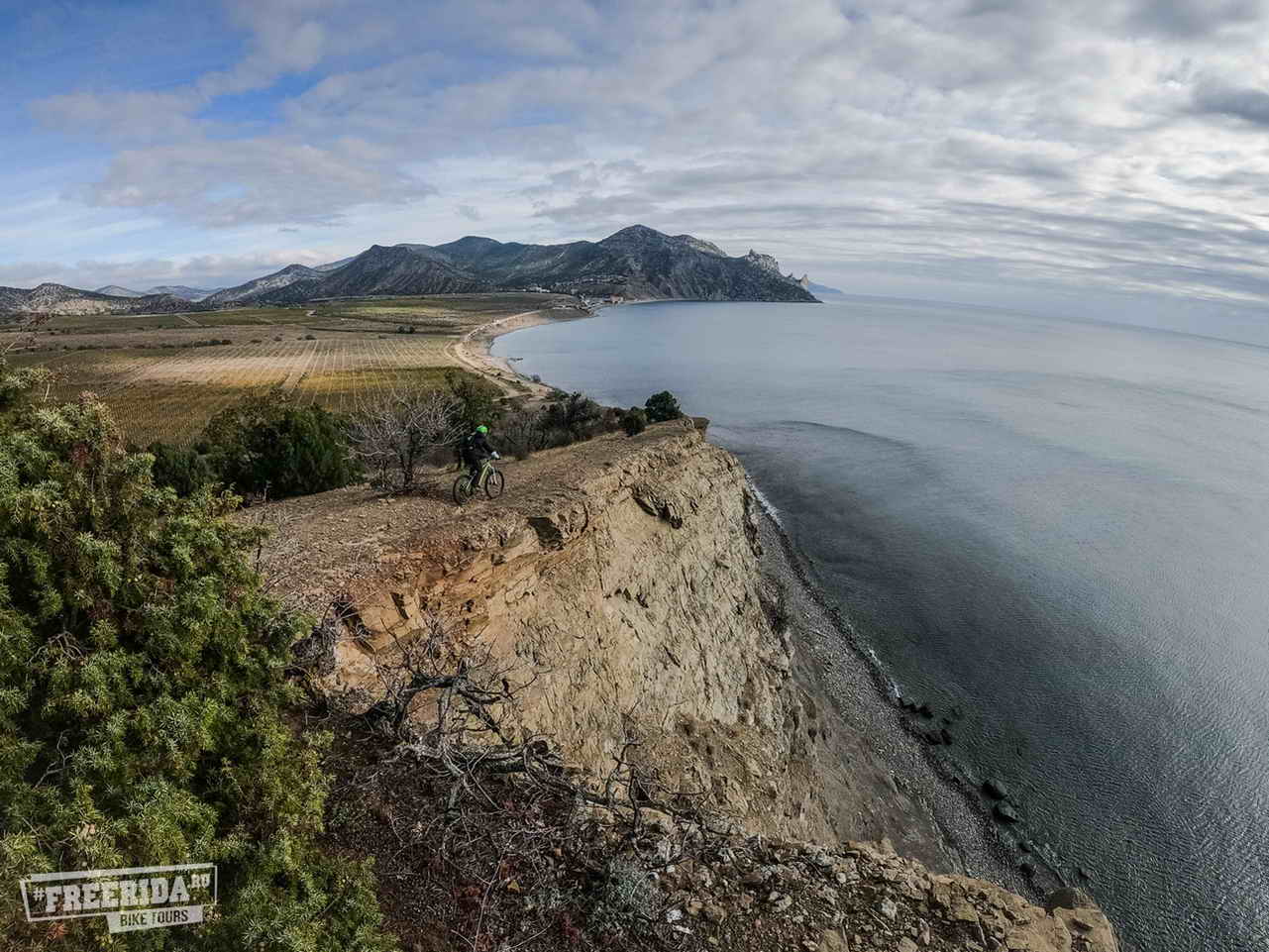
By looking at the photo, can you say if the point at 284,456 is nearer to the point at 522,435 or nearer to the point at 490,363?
the point at 522,435

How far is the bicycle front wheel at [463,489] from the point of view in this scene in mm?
16953

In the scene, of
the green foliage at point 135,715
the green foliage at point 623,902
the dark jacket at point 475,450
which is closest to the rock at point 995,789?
the green foliage at point 623,902

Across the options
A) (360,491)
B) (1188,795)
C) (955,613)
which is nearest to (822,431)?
(955,613)

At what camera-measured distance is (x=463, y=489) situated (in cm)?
1703

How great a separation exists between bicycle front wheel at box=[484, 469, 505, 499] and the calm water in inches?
845

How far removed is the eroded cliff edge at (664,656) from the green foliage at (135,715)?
4.52 m

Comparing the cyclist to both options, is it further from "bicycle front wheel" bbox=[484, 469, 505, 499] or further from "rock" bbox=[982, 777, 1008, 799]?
"rock" bbox=[982, 777, 1008, 799]

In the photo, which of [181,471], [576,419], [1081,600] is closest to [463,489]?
[181,471]

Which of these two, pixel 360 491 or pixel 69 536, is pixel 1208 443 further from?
pixel 69 536

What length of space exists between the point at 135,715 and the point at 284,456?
20.6 meters

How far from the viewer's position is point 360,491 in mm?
18375

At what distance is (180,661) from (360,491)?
13.0 metres

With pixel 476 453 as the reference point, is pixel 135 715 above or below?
below

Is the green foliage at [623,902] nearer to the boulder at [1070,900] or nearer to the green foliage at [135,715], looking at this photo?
the green foliage at [135,715]
